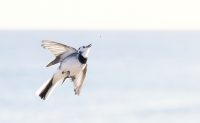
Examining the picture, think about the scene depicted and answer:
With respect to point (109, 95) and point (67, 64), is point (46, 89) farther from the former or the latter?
point (109, 95)

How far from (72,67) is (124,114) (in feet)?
133

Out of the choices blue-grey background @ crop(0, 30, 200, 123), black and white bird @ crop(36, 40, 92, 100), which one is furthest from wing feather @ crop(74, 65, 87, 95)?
blue-grey background @ crop(0, 30, 200, 123)

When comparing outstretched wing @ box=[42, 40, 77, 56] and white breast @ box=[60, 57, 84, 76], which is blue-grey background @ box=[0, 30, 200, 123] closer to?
outstretched wing @ box=[42, 40, 77, 56]

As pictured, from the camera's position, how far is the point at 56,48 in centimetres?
524

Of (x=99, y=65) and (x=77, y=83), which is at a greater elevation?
(x=99, y=65)

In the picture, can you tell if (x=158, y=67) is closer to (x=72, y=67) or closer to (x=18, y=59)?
(x=18, y=59)

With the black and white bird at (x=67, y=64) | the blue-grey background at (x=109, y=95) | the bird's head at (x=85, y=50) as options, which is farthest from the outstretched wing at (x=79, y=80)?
the blue-grey background at (x=109, y=95)

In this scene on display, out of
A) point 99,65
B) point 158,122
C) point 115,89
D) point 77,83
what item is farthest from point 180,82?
point 77,83

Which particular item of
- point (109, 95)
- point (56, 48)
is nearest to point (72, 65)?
point (56, 48)

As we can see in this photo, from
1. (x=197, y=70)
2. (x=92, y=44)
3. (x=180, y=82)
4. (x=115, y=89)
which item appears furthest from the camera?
(x=197, y=70)

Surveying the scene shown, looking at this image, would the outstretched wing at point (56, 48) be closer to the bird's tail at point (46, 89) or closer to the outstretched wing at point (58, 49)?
the outstretched wing at point (58, 49)

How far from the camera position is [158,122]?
139 feet

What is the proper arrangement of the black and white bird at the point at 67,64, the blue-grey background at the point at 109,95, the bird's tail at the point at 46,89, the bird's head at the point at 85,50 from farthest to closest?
the blue-grey background at the point at 109,95 < the bird's tail at the point at 46,89 < the black and white bird at the point at 67,64 < the bird's head at the point at 85,50

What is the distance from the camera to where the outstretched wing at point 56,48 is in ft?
17.1
